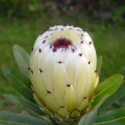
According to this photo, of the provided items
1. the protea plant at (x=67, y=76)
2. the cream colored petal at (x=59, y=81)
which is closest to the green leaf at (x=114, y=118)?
the protea plant at (x=67, y=76)

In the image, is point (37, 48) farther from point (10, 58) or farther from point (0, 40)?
point (0, 40)

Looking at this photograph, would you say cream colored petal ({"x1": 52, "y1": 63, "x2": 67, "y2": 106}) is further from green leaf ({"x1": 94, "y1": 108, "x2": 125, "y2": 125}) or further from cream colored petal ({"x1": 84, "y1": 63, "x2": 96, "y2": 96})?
green leaf ({"x1": 94, "y1": 108, "x2": 125, "y2": 125})

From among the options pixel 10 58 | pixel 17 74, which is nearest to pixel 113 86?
pixel 17 74

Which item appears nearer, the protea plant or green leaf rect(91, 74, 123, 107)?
the protea plant

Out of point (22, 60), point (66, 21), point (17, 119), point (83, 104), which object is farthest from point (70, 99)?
point (66, 21)

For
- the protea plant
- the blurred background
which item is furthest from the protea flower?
the blurred background

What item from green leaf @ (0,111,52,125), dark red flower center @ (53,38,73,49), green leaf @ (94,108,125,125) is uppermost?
dark red flower center @ (53,38,73,49)

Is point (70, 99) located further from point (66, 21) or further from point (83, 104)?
point (66, 21)
